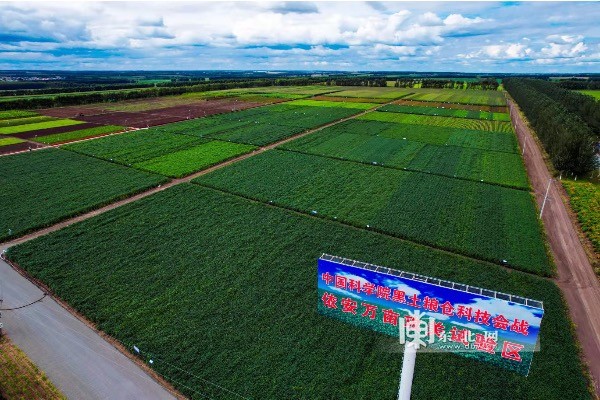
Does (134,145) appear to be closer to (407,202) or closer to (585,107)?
(407,202)

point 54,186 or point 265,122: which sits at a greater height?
point 265,122

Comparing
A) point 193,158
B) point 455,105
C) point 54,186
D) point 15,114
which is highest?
point 455,105

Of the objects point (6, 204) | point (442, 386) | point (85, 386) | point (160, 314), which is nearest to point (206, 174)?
point (6, 204)

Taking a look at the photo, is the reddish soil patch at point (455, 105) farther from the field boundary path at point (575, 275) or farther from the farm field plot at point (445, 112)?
the field boundary path at point (575, 275)

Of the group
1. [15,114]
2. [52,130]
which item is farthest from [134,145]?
[15,114]

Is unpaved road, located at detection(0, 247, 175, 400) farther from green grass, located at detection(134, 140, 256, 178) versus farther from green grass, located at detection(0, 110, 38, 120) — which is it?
green grass, located at detection(0, 110, 38, 120)

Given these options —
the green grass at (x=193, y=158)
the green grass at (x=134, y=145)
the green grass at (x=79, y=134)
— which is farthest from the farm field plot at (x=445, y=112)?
the green grass at (x=79, y=134)
